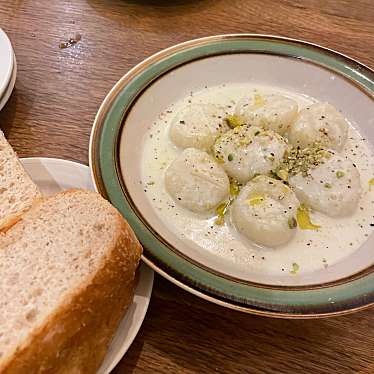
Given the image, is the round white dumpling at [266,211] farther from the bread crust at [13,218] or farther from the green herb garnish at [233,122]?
the bread crust at [13,218]

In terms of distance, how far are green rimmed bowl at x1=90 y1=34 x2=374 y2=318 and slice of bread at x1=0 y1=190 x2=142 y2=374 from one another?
9 centimetres

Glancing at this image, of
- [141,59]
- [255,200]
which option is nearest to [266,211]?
[255,200]

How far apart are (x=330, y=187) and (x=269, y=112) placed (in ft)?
0.89

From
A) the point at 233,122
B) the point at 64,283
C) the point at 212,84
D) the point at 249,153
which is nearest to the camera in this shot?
the point at 64,283

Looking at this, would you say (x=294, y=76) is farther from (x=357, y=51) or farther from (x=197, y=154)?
(x=197, y=154)

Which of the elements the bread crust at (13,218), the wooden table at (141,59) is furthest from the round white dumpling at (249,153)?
the bread crust at (13,218)

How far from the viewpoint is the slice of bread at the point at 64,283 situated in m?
0.75

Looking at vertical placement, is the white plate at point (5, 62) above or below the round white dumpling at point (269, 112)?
below

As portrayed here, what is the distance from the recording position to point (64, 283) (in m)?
0.81

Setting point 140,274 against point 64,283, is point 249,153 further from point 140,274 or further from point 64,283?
point 64,283

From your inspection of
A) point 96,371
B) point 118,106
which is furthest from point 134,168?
point 96,371

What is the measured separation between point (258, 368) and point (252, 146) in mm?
524

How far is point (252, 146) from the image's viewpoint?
1189mm

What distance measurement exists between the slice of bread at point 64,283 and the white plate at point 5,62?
0.50m
